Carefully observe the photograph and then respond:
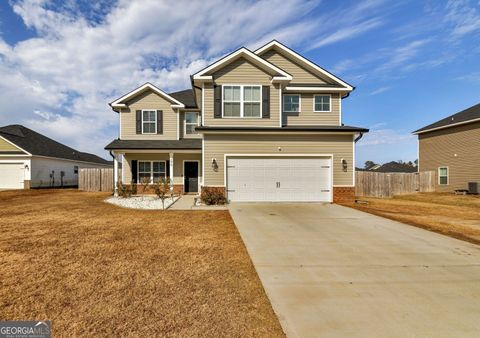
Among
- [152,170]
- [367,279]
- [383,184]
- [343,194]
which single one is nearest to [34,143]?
[152,170]

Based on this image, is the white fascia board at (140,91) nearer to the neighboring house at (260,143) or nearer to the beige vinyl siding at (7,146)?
the neighboring house at (260,143)

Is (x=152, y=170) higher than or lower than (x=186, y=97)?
lower

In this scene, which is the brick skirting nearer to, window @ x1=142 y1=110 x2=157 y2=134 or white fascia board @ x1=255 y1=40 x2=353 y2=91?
white fascia board @ x1=255 y1=40 x2=353 y2=91

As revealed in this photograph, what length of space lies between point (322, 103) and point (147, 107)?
37.5 feet

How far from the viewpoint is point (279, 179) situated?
12.6 metres

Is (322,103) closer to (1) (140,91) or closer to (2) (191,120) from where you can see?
(2) (191,120)

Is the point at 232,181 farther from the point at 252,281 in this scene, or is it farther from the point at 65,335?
the point at 65,335

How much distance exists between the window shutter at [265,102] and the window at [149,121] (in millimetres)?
8104

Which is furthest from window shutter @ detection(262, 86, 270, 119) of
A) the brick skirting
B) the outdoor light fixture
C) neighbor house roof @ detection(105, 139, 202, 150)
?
the brick skirting

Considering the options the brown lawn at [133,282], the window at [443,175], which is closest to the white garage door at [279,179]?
the brown lawn at [133,282]

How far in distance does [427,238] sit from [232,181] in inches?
318

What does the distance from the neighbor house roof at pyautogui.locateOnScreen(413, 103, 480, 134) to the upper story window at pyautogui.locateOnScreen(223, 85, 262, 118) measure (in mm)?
17959

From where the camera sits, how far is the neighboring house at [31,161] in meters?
21.3

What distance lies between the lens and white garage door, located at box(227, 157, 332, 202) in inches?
493
